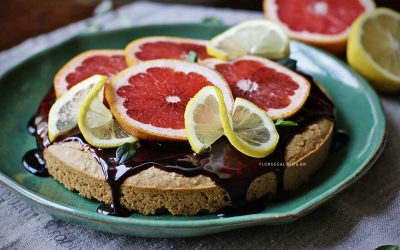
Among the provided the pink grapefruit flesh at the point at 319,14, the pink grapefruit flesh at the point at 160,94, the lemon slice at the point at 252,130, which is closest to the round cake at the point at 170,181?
the lemon slice at the point at 252,130

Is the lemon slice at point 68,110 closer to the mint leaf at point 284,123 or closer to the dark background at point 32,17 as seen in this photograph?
the mint leaf at point 284,123

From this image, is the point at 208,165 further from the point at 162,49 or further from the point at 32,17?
the point at 32,17

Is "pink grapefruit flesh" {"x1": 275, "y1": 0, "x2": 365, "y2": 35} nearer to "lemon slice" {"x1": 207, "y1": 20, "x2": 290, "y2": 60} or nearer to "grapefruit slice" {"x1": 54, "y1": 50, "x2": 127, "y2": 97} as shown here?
"lemon slice" {"x1": 207, "y1": 20, "x2": 290, "y2": 60}

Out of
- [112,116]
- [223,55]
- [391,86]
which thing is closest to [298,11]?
[391,86]

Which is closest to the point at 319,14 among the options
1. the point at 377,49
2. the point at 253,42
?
the point at 377,49

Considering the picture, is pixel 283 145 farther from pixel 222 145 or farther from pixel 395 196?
pixel 395 196

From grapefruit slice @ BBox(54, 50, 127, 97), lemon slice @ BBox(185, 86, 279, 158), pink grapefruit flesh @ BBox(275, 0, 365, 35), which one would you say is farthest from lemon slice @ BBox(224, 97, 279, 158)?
pink grapefruit flesh @ BBox(275, 0, 365, 35)
